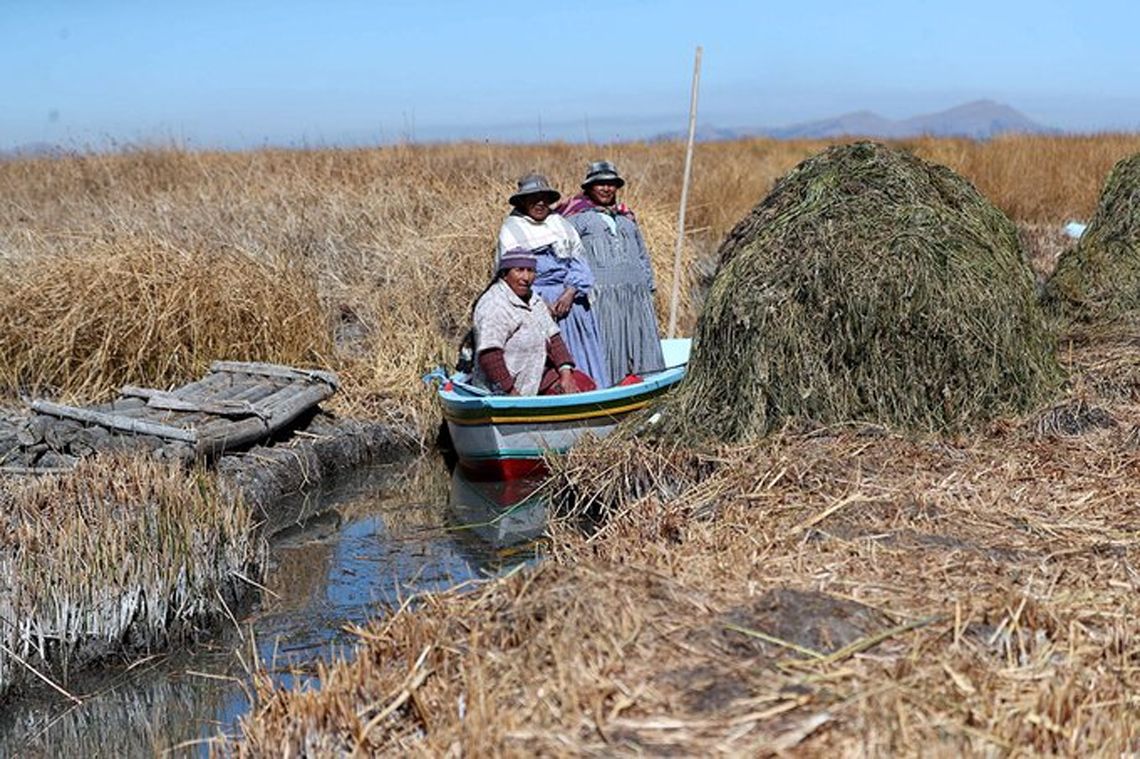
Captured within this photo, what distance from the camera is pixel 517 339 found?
933 centimetres

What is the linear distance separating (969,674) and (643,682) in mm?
940

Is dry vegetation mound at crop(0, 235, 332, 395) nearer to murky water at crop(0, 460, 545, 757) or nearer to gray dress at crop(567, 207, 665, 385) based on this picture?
murky water at crop(0, 460, 545, 757)

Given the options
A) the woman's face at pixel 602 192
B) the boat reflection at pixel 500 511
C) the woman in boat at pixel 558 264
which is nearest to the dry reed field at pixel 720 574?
the boat reflection at pixel 500 511

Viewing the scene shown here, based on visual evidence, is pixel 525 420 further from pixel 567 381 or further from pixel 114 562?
pixel 114 562

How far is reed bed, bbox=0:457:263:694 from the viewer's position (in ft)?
20.1

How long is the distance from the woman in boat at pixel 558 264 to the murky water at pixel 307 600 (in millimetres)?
1152

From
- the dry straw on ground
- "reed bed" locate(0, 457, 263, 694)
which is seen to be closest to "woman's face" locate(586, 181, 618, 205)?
"reed bed" locate(0, 457, 263, 694)

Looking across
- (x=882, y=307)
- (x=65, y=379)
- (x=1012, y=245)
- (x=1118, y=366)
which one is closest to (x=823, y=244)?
(x=882, y=307)

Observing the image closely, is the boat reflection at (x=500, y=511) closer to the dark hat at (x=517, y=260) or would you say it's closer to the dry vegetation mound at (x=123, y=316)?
the dark hat at (x=517, y=260)

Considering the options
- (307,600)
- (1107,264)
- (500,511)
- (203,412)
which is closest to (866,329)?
(500,511)

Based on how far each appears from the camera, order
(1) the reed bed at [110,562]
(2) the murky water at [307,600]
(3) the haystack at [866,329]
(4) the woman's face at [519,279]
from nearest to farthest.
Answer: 1. (2) the murky water at [307,600]
2. (1) the reed bed at [110,562]
3. (3) the haystack at [866,329]
4. (4) the woman's face at [519,279]

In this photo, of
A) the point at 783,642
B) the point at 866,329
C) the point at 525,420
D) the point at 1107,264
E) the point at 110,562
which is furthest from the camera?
the point at 1107,264

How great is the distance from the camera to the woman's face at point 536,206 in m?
9.48

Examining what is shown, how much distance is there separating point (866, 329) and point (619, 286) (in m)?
2.68
